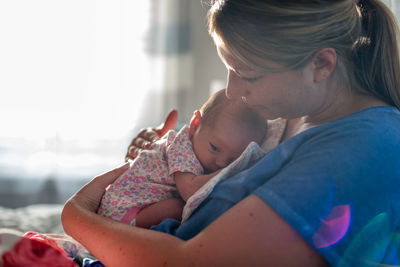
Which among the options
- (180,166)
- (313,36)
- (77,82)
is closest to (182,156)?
(180,166)

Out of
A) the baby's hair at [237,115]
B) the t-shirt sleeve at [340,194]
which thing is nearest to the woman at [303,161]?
the t-shirt sleeve at [340,194]

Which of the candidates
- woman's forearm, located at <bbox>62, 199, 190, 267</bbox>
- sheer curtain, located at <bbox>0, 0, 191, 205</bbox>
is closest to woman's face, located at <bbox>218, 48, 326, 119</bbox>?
woman's forearm, located at <bbox>62, 199, 190, 267</bbox>

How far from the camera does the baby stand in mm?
1146

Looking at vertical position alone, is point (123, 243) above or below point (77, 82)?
above

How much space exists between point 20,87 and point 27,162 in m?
0.60

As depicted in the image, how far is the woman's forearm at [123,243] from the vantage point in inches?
34.8

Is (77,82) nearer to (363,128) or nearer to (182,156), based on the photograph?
(182,156)

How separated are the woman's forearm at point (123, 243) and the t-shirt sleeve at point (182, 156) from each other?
0.22m

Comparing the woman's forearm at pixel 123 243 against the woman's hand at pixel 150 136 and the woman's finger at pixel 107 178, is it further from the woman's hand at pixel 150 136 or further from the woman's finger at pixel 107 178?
the woman's hand at pixel 150 136

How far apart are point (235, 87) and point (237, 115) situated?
0.54 feet

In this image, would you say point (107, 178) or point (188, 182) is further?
point (107, 178)

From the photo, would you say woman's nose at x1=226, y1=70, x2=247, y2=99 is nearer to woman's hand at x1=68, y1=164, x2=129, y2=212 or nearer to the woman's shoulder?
the woman's shoulder

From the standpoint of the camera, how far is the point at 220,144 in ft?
3.91

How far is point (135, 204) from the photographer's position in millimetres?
1149
